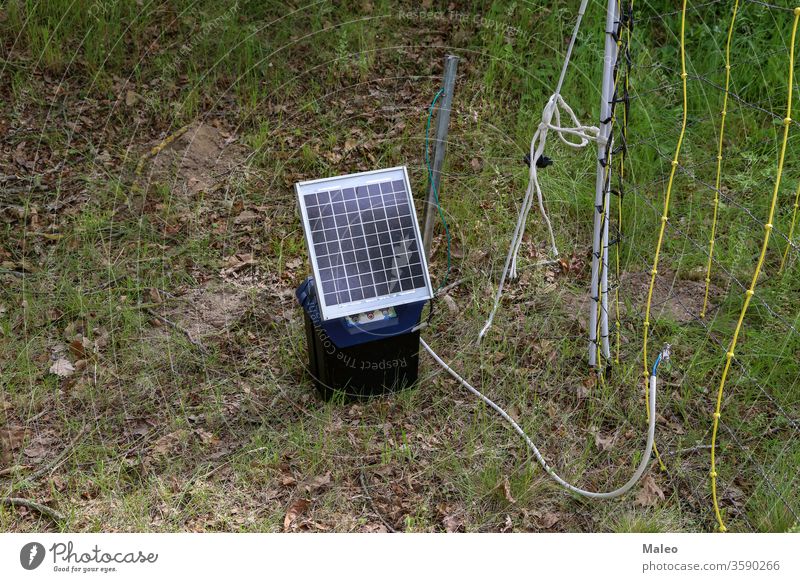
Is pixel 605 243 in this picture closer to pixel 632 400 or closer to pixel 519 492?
pixel 632 400

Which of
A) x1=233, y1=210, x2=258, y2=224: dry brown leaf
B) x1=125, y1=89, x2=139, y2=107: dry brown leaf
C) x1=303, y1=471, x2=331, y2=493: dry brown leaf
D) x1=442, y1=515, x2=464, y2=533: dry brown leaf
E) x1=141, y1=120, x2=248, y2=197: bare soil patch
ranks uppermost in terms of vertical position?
x1=125, y1=89, x2=139, y2=107: dry brown leaf

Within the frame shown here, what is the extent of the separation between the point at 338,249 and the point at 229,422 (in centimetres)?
96

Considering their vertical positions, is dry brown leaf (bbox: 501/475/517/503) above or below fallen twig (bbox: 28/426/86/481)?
below

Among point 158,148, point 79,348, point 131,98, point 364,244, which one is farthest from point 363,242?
point 131,98

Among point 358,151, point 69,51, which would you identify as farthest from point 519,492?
point 69,51

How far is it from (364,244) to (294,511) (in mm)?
1102

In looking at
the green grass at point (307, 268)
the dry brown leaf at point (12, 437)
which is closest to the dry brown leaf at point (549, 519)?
the green grass at point (307, 268)

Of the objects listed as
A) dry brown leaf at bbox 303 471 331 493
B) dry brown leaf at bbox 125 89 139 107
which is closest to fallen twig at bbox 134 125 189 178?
dry brown leaf at bbox 125 89 139 107

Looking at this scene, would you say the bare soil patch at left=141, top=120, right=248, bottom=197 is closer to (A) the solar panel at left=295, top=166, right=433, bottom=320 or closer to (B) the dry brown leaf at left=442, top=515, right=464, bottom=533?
(A) the solar panel at left=295, top=166, right=433, bottom=320

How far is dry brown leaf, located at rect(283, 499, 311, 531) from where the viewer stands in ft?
9.84

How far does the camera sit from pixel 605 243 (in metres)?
3.31

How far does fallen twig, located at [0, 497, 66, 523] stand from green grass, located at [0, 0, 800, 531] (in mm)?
41

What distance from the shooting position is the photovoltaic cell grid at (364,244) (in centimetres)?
306

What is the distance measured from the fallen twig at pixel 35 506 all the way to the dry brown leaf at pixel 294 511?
2.85ft
